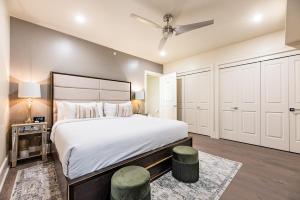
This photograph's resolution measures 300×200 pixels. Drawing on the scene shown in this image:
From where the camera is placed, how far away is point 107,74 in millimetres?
3910

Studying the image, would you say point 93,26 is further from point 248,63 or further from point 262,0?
point 248,63

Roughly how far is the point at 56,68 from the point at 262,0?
4.01 m

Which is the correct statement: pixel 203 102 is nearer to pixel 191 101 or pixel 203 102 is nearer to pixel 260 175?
pixel 191 101

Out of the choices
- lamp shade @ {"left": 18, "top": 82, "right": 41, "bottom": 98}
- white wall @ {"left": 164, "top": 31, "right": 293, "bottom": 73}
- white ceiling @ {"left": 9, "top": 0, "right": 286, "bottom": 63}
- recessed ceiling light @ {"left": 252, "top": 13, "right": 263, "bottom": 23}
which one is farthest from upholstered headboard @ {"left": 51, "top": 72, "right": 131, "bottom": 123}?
recessed ceiling light @ {"left": 252, "top": 13, "right": 263, "bottom": 23}


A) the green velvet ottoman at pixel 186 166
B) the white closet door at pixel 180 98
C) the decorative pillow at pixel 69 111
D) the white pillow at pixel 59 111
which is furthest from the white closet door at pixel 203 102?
the white pillow at pixel 59 111

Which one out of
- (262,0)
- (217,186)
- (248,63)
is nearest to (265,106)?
(248,63)

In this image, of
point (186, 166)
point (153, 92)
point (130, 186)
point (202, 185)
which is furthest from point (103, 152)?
point (153, 92)

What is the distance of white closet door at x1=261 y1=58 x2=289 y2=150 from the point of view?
9.88ft

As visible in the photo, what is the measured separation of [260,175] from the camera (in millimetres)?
2008

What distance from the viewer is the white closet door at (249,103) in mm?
3398

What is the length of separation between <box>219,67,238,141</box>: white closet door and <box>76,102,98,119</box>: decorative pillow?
11.4ft

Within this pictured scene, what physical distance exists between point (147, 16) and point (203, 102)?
10.1 feet

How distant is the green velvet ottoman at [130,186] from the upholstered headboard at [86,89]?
7.64 feet

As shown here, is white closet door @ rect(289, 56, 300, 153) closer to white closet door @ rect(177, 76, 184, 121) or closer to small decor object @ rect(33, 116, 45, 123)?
white closet door @ rect(177, 76, 184, 121)
